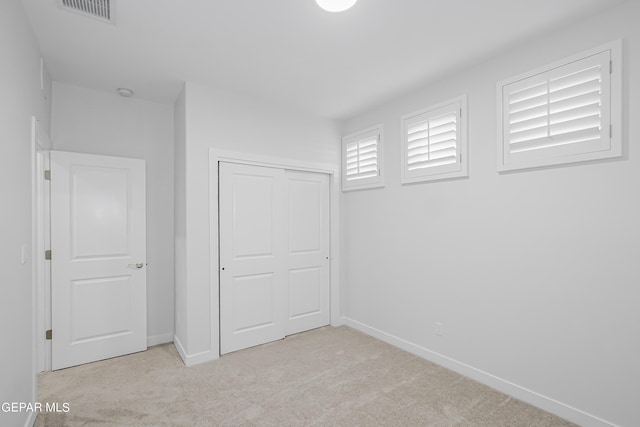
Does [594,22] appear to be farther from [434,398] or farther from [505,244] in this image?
[434,398]

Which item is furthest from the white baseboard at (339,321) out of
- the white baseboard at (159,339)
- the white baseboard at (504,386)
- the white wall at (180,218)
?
A: the white baseboard at (159,339)

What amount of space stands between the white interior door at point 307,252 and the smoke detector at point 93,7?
2145mm

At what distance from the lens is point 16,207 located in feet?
5.98

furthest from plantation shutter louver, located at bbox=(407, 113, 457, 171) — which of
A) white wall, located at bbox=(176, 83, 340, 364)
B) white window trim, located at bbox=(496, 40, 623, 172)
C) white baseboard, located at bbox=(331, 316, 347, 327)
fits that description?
white baseboard, located at bbox=(331, 316, 347, 327)

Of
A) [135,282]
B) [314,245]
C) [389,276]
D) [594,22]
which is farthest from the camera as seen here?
[314,245]

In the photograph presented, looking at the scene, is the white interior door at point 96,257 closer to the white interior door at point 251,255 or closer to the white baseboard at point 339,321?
the white interior door at point 251,255

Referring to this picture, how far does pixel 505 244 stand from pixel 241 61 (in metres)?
2.63

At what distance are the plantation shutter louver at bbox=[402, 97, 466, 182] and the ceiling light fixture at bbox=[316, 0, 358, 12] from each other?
146 cm

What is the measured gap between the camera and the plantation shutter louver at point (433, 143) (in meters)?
2.83

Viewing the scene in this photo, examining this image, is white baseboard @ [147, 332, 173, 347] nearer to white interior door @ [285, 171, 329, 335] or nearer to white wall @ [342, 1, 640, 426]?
white interior door @ [285, 171, 329, 335]

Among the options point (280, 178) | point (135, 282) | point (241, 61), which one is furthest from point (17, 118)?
point (280, 178)

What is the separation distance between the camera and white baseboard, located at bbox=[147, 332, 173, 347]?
342 centimetres

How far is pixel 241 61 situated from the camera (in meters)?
2.65

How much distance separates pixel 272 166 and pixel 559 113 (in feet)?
8.54
